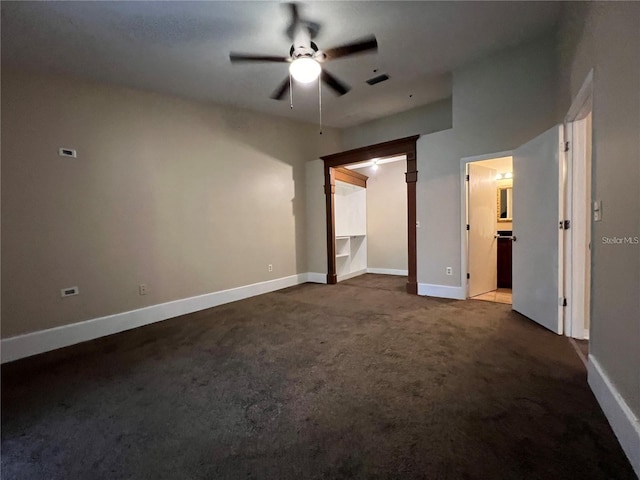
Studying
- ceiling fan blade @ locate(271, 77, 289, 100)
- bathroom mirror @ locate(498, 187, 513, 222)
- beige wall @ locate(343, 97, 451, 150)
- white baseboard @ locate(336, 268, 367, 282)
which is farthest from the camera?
white baseboard @ locate(336, 268, 367, 282)

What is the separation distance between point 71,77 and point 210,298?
294 cm

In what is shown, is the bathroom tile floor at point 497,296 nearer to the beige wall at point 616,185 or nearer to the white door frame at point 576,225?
the white door frame at point 576,225

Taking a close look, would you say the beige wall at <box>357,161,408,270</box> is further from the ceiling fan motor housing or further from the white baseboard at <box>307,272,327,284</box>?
the ceiling fan motor housing

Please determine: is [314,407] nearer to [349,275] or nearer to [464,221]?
[464,221]

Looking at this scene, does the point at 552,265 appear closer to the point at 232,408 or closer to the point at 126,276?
the point at 232,408

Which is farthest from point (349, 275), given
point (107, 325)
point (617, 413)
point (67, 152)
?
point (67, 152)

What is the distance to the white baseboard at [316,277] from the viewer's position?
5340mm

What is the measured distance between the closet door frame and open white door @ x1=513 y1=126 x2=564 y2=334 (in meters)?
1.31

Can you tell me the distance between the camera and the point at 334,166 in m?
5.12

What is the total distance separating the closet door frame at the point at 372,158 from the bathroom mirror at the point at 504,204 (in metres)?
1.97

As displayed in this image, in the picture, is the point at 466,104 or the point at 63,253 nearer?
the point at 63,253

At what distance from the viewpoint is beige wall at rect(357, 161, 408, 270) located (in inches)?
242

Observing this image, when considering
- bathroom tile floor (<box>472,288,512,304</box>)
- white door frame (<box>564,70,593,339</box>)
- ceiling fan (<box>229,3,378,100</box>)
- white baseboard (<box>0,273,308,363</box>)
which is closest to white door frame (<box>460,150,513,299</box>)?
bathroom tile floor (<box>472,288,512,304</box>)

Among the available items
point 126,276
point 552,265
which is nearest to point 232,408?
point 126,276
